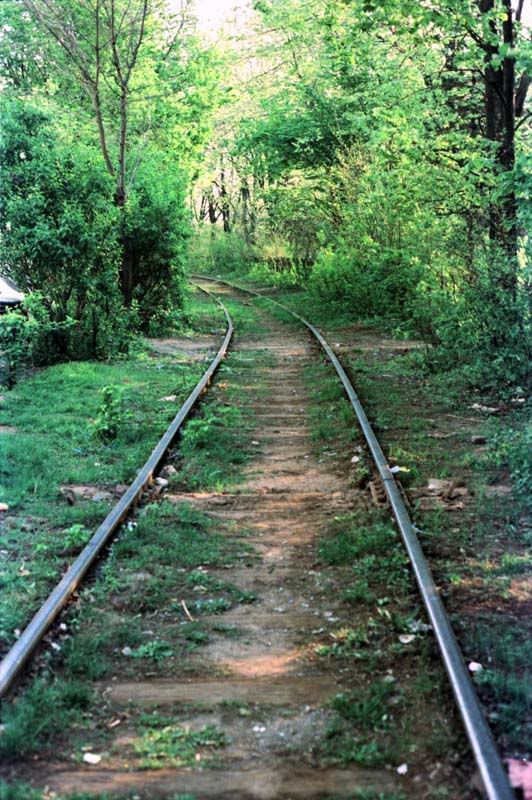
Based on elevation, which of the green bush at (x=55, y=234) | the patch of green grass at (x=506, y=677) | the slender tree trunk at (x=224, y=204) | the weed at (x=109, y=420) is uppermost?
the slender tree trunk at (x=224, y=204)

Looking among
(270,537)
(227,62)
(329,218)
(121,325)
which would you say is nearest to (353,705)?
(270,537)

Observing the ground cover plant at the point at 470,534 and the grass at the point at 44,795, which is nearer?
the grass at the point at 44,795

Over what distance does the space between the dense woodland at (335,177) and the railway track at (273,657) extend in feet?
11.7

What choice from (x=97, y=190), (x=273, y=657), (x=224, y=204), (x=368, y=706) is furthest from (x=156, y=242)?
(x=224, y=204)

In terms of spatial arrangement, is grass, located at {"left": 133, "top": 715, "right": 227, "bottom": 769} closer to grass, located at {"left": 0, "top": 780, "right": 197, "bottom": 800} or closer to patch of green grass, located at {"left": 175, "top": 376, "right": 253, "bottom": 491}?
grass, located at {"left": 0, "top": 780, "right": 197, "bottom": 800}

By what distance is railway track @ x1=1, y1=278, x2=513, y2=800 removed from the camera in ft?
9.98

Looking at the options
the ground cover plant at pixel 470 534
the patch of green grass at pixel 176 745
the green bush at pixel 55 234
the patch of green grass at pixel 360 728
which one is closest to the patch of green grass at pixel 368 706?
the patch of green grass at pixel 360 728

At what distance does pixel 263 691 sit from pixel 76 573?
1489mm

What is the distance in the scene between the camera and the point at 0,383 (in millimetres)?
10609

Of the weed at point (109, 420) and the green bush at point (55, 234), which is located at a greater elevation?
the green bush at point (55, 234)

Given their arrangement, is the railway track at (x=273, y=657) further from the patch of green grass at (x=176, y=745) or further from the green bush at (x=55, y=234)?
the green bush at (x=55, y=234)

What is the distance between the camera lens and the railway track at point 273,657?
3041 mm

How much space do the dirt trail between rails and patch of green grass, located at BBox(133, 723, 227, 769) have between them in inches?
1.2

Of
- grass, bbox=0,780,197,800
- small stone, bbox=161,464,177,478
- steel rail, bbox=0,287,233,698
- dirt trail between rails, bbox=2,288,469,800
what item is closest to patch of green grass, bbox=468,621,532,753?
dirt trail between rails, bbox=2,288,469,800
